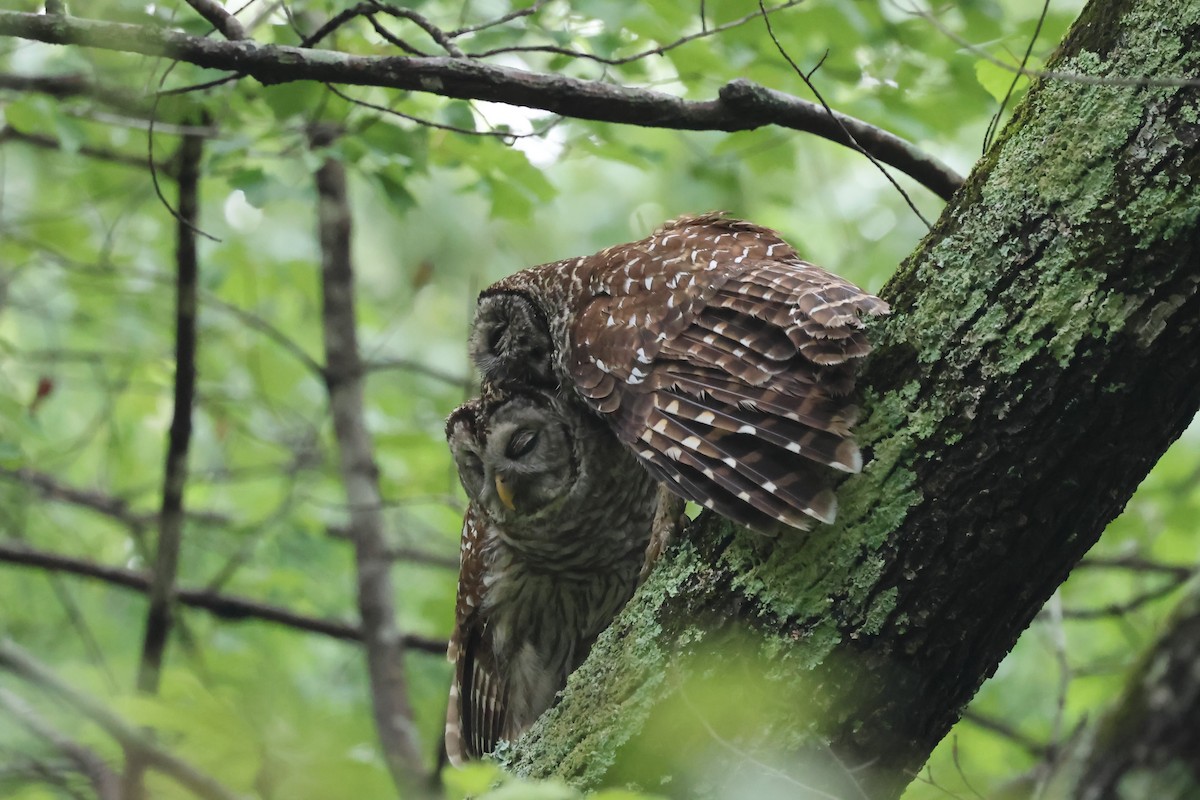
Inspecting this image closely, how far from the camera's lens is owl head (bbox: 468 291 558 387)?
4539mm

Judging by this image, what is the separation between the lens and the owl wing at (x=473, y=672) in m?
4.63

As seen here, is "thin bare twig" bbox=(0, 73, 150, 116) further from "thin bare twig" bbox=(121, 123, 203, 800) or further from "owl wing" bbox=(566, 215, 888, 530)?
"owl wing" bbox=(566, 215, 888, 530)

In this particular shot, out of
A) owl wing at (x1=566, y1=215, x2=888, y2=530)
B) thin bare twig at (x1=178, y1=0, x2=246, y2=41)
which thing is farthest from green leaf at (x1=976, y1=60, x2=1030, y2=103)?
thin bare twig at (x1=178, y1=0, x2=246, y2=41)

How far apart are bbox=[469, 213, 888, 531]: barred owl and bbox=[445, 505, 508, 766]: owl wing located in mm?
848

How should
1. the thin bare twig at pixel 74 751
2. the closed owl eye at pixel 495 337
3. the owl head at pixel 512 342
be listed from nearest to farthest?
1. the thin bare twig at pixel 74 751
2. the owl head at pixel 512 342
3. the closed owl eye at pixel 495 337

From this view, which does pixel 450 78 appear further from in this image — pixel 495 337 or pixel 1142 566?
pixel 1142 566

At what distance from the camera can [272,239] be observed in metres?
8.13

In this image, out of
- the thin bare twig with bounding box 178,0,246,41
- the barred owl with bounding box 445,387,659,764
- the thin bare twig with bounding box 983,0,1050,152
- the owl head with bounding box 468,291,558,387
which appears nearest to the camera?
the thin bare twig with bounding box 983,0,1050,152

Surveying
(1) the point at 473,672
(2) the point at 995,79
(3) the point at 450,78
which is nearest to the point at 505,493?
(1) the point at 473,672

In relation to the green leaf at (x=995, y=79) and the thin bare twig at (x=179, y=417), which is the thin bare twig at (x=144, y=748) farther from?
the green leaf at (x=995, y=79)

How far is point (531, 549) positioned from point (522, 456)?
0.36m

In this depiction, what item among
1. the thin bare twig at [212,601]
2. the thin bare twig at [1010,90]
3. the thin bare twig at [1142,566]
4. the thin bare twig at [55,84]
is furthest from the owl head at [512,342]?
the thin bare twig at [1142,566]

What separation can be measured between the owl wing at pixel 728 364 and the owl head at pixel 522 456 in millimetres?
667

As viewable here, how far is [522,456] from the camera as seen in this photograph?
4.42 meters
